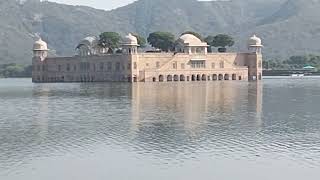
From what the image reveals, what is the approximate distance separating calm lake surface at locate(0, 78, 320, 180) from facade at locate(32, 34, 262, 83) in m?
63.2

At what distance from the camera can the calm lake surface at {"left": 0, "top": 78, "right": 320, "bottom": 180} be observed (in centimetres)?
2228

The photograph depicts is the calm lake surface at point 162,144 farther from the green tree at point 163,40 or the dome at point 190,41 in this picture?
the green tree at point 163,40

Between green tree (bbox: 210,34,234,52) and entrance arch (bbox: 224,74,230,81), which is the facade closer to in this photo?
entrance arch (bbox: 224,74,230,81)

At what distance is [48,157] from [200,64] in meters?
88.6

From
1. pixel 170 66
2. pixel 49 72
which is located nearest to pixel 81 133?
pixel 170 66

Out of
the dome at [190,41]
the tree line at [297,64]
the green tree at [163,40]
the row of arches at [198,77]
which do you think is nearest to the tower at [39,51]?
the green tree at [163,40]

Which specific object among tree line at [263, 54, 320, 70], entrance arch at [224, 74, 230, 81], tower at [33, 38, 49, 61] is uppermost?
tower at [33, 38, 49, 61]

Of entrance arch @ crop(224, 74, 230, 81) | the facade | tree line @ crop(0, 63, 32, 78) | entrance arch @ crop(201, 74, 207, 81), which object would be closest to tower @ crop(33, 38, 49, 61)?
the facade

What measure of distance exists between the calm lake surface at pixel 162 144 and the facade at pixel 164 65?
207 feet

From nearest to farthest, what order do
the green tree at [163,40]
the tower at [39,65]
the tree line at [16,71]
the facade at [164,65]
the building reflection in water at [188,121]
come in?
1. the building reflection in water at [188,121]
2. the facade at [164,65]
3. the green tree at [163,40]
4. the tower at [39,65]
5. the tree line at [16,71]

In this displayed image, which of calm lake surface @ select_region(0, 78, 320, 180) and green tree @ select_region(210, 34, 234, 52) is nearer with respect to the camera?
calm lake surface @ select_region(0, 78, 320, 180)

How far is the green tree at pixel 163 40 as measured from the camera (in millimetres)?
120062

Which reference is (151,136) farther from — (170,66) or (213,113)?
(170,66)

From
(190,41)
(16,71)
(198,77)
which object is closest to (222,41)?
(190,41)
